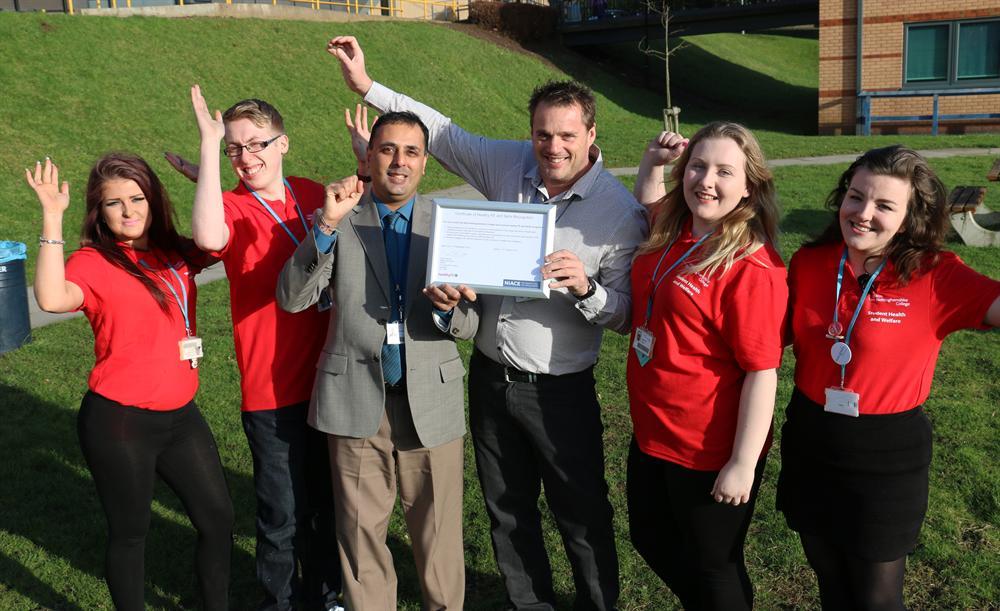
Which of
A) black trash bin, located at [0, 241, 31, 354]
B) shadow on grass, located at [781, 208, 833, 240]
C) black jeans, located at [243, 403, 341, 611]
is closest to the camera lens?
black jeans, located at [243, 403, 341, 611]

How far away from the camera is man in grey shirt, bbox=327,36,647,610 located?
3.25m

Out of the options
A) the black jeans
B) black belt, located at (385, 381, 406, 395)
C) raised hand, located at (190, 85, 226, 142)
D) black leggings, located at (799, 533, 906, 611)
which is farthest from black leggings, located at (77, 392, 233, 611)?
black leggings, located at (799, 533, 906, 611)

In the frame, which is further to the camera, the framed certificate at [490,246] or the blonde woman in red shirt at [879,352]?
the framed certificate at [490,246]

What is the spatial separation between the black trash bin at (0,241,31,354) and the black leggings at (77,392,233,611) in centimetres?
515

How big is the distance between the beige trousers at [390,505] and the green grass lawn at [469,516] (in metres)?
0.53

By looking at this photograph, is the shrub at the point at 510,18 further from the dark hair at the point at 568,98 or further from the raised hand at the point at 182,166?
the dark hair at the point at 568,98

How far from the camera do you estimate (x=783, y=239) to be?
10062 millimetres

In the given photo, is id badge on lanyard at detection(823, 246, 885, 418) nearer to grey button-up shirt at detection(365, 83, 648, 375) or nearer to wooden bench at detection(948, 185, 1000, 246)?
Result: grey button-up shirt at detection(365, 83, 648, 375)

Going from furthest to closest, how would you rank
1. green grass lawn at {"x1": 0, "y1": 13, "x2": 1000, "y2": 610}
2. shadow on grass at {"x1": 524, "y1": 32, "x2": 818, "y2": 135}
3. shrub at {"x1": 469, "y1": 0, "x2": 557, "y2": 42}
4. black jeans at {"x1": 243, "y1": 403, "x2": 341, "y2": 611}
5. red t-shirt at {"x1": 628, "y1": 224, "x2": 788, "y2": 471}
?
shrub at {"x1": 469, "y1": 0, "x2": 557, "y2": 42}
shadow on grass at {"x1": 524, "y1": 32, "x2": 818, "y2": 135}
green grass lawn at {"x1": 0, "y1": 13, "x2": 1000, "y2": 610}
black jeans at {"x1": 243, "y1": 403, "x2": 341, "y2": 611}
red t-shirt at {"x1": 628, "y1": 224, "x2": 788, "y2": 471}

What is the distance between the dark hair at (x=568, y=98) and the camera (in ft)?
10.6

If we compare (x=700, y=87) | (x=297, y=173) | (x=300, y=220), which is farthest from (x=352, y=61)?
(x=700, y=87)

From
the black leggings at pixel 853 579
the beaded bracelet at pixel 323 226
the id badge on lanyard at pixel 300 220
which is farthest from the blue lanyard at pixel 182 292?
the black leggings at pixel 853 579

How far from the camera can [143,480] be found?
328 centimetres

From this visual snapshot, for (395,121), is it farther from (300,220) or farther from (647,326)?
(647,326)
